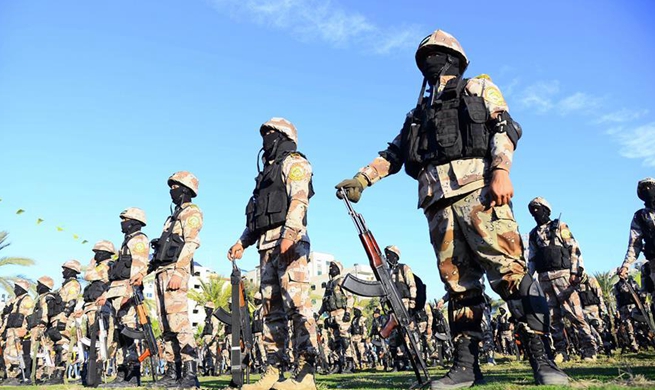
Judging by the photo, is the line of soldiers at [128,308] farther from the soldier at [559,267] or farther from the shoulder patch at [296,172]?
the soldier at [559,267]

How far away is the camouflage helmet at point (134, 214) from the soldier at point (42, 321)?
→ 19.0ft

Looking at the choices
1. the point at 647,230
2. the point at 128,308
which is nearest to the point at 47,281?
the point at 128,308

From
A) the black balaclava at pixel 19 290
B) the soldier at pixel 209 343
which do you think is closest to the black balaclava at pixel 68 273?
the black balaclava at pixel 19 290

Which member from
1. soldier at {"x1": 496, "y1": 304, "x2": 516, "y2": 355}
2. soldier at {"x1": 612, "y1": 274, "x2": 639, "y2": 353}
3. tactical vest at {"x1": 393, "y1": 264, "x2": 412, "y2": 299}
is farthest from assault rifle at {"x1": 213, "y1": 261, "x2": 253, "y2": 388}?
soldier at {"x1": 496, "y1": 304, "x2": 516, "y2": 355}

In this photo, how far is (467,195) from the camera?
4.12m

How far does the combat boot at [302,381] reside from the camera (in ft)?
15.1

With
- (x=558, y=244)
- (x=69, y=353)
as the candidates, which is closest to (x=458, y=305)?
(x=558, y=244)

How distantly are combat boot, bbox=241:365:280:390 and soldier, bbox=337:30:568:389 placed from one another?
1.84m

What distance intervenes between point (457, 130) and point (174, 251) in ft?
15.5

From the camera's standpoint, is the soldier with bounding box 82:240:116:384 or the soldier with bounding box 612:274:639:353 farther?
the soldier with bounding box 612:274:639:353

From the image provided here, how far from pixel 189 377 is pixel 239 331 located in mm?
2062

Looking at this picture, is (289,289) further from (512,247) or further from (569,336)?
(569,336)

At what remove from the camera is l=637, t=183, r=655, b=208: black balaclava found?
8094 mm

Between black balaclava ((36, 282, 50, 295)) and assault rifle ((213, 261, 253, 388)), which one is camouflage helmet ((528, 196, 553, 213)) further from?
black balaclava ((36, 282, 50, 295))
